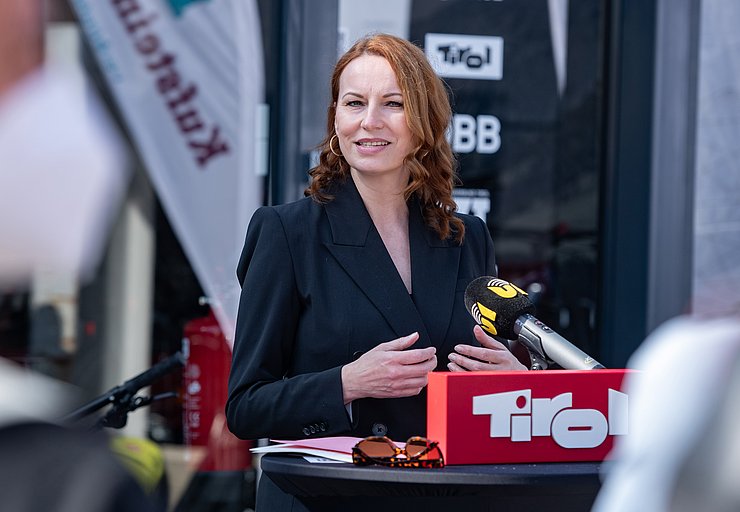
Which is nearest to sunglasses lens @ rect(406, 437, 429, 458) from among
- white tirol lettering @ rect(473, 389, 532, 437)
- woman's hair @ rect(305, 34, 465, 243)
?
white tirol lettering @ rect(473, 389, 532, 437)

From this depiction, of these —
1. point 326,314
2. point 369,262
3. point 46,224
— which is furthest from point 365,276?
point 46,224

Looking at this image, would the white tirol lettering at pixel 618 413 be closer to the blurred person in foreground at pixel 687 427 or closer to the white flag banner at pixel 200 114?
the blurred person in foreground at pixel 687 427

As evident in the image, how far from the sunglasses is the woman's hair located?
2.62 feet

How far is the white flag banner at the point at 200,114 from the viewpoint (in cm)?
471

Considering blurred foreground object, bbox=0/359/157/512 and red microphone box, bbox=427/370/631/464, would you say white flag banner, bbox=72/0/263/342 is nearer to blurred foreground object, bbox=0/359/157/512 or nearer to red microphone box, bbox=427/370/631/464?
red microphone box, bbox=427/370/631/464

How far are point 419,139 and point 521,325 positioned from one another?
2.13 feet

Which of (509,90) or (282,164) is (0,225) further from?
(509,90)

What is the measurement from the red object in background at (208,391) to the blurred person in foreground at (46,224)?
12.9 feet

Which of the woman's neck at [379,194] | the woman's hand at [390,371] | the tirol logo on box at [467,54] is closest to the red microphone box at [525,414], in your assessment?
the woman's hand at [390,371]

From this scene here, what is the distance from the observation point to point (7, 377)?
80cm

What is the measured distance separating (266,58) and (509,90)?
1.06 metres

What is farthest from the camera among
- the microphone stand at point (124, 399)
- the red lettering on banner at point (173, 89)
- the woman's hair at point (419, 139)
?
the red lettering on banner at point (173, 89)

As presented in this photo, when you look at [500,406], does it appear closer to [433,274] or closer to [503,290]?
[503,290]

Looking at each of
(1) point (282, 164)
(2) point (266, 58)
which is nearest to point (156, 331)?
(1) point (282, 164)
